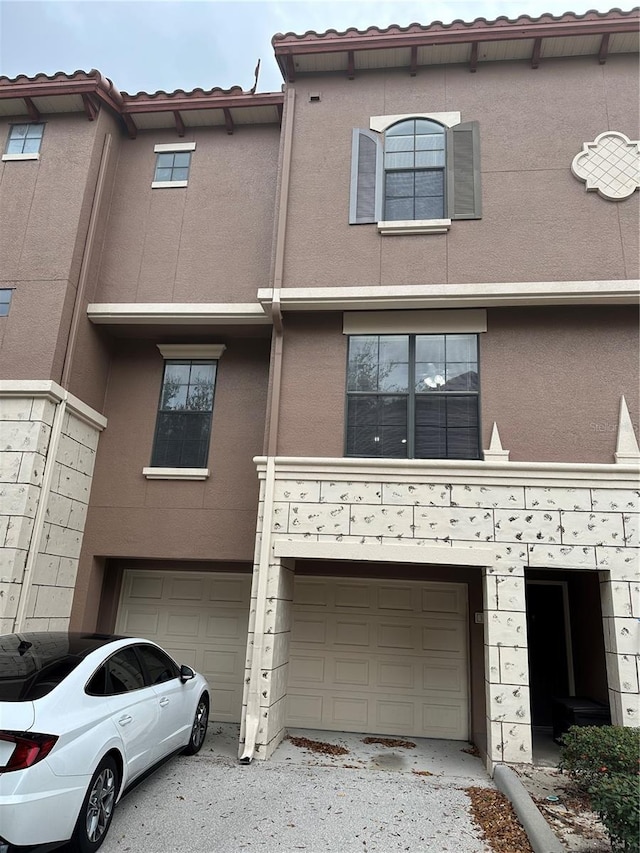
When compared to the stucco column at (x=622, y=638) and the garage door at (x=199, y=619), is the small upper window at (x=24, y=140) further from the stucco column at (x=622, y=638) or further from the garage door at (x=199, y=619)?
the stucco column at (x=622, y=638)

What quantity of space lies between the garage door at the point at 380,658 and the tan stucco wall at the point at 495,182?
4.68 metres

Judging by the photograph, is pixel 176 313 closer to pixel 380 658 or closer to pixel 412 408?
pixel 412 408

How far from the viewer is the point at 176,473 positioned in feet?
29.0

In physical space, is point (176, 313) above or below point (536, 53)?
below

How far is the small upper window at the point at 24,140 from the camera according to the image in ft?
30.9

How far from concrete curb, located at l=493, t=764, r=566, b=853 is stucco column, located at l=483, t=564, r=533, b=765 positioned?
267 mm

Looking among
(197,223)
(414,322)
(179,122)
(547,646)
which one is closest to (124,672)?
(414,322)

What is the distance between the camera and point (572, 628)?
28.8ft

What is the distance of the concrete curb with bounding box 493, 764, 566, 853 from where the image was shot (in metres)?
4.53

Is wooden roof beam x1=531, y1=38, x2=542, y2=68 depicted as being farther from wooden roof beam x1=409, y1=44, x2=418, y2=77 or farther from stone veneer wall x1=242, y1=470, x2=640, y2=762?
stone veneer wall x1=242, y1=470, x2=640, y2=762

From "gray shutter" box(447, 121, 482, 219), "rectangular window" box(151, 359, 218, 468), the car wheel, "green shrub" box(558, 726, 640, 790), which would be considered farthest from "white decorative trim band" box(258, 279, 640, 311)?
the car wheel

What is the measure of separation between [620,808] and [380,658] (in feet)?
16.7

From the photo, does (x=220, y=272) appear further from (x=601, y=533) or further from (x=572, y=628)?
(x=572, y=628)

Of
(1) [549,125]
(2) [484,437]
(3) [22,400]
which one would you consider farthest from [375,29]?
(3) [22,400]
